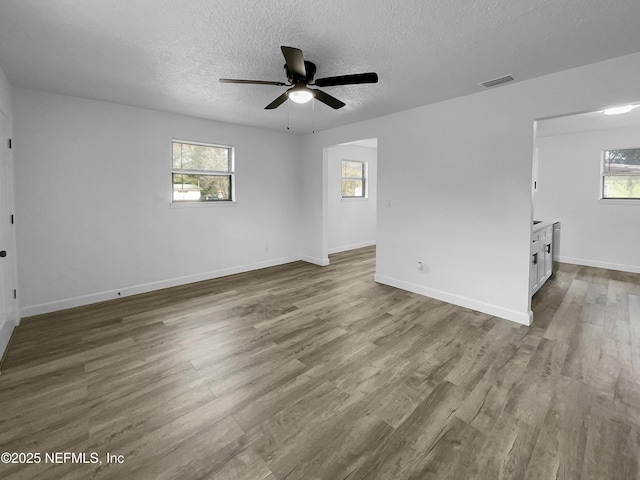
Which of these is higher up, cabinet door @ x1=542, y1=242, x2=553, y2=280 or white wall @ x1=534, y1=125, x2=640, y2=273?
white wall @ x1=534, y1=125, x2=640, y2=273

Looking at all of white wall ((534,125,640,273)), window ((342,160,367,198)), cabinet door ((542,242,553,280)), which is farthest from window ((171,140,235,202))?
white wall ((534,125,640,273))

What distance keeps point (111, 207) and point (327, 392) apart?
3.76m

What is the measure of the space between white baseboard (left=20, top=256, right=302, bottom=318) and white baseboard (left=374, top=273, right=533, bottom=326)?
2.49m

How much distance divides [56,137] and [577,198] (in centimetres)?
852

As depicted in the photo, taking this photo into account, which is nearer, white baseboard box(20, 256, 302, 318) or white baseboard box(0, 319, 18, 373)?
white baseboard box(0, 319, 18, 373)

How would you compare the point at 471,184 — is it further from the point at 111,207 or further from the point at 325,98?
the point at 111,207

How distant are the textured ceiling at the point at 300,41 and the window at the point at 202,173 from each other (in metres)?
Result: 1.35

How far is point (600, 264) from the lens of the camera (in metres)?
5.58

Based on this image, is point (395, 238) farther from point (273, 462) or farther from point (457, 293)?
point (273, 462)

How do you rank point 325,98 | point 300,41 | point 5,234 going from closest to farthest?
1. point 300,41
2. point 325,98
3. point 5,234

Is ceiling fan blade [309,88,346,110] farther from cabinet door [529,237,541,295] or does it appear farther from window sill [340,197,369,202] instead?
window sill [340,197,369,202]

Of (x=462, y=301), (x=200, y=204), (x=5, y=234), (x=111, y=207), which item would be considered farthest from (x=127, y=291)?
(x=462, y=301)

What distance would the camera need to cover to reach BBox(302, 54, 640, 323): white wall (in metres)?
2.93

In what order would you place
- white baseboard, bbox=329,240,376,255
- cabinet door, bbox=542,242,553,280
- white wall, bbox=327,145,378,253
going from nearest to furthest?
cabinet door, bbox=542,242,553,280 < white wall, bbox=327,145,378,253 < white baseboard, bbox=329,240,376,255
